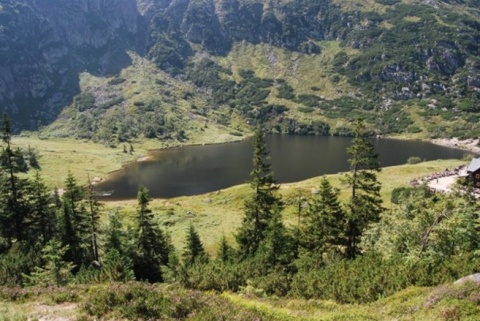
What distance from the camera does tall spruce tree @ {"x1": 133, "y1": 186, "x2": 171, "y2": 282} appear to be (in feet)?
171

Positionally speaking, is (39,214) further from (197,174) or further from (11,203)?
(197,174)

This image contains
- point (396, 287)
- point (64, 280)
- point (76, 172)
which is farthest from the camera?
point (76, 172)

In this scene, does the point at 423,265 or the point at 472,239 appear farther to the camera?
the point at 472,239

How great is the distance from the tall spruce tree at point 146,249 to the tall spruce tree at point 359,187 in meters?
25.4

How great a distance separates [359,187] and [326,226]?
5.69 metres

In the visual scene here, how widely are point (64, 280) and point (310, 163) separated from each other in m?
156

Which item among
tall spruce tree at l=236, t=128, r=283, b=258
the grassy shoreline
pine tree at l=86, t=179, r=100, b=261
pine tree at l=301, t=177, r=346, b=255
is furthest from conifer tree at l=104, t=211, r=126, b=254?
pine tree at l=301, t=177, r=346, b=255

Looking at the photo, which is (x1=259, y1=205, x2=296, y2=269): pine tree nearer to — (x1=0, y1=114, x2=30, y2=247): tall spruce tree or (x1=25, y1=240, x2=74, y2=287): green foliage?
(x1=25, y1=240, x2=74, y2=287): green foliage

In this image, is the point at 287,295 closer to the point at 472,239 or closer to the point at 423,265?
the point at 423,265

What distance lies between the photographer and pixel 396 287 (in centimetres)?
2339

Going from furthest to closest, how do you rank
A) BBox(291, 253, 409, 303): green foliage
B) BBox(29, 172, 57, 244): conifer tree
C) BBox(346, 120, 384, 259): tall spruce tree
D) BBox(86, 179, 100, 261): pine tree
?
1. BBox(86, 179, 100, 261): pine tree
2. BBox(29, 172, 57, 244): conifer tree
3. BBox(346, 120, 384, 259): tall spruce tree
4. BBox(291, 253, 409, 303): green foliage

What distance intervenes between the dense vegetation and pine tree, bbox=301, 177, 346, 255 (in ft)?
0.36

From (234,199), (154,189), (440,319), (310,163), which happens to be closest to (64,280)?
(440,319)

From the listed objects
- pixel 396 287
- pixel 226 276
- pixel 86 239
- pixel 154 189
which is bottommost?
pixel 154 189
